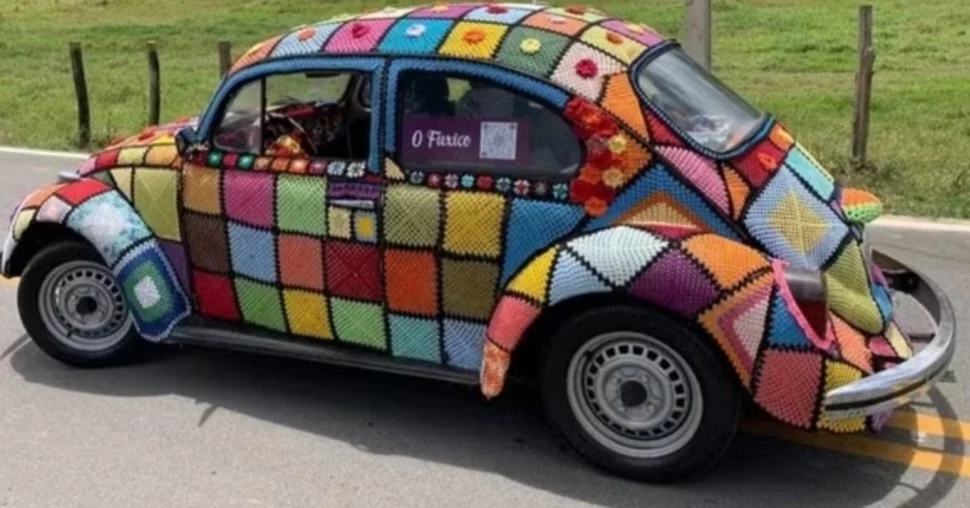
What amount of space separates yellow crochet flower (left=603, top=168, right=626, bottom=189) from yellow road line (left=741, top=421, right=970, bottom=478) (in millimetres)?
1220

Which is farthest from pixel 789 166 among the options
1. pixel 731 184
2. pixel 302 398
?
pixel 302 398

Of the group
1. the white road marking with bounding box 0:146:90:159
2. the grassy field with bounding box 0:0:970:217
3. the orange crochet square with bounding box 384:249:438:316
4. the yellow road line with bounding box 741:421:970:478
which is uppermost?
the orange crochet square with bounding box 384:249:438:316

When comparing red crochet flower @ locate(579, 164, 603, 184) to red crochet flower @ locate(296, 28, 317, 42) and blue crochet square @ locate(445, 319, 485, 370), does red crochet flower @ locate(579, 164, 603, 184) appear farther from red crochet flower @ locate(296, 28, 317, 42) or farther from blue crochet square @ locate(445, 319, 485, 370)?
red crochet flower @ locate(296, 28, 317, 42)

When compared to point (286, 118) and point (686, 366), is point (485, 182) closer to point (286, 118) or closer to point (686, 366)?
point (686, 366)

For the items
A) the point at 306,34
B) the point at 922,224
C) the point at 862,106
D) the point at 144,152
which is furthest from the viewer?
the point at 862,106

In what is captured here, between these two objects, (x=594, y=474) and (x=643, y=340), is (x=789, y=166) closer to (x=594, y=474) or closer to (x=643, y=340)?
(x=643, y=340)

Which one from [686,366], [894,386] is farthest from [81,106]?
[894,386]

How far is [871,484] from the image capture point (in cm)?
422

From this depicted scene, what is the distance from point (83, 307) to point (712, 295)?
10.1ft

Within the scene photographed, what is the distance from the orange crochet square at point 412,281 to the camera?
452cm

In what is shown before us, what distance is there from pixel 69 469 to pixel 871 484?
3.06m

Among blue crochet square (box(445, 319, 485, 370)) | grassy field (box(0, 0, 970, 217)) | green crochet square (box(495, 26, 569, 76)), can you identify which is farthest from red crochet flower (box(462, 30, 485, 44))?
grassy field (box(0, 0, 970, 217))

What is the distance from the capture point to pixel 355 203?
461cm

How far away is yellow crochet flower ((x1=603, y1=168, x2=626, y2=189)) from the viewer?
4.22 meters
